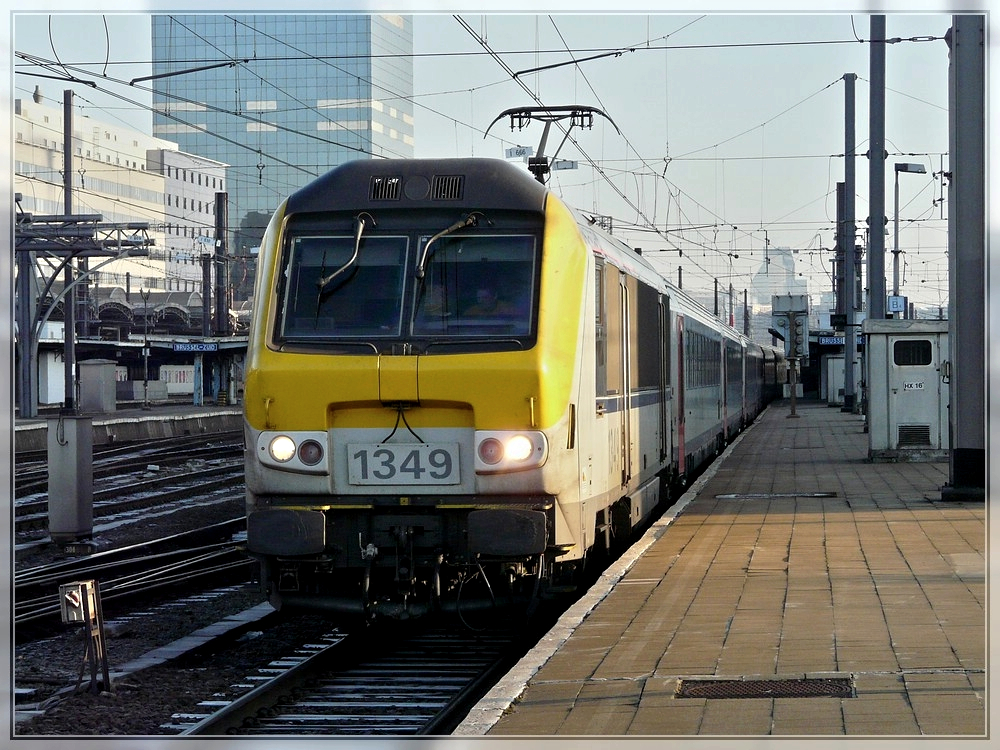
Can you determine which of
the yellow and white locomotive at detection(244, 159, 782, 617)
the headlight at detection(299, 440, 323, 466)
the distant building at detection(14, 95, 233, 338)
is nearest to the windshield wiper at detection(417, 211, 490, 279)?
the yellow and white locomotive at detection(244, 159, 782, 617)

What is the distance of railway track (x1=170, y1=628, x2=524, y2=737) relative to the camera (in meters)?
7.36

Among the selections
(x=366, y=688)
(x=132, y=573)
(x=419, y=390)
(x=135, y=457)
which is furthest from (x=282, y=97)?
(x=366, y=688)

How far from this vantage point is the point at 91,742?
5906 mm

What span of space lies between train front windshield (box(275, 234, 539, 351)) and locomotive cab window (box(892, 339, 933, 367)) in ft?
47.5

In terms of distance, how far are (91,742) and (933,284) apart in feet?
223

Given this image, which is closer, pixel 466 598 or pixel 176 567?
pixel 466 598

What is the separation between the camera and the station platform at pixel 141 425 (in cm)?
3017

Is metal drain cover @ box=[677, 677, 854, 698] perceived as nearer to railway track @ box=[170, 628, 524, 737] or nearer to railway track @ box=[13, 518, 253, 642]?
railway track @ box=[170, 628, 524, 737]

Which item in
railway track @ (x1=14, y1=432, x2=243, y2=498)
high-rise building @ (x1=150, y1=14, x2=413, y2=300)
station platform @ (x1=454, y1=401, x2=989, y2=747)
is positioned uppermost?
high-rise building @ (x1=150, y1=14, x2=413, y2=300)

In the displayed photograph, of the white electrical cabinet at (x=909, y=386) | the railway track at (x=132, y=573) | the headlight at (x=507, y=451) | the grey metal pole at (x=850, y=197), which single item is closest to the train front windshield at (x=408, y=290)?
the headlight at (x=507, y=451)

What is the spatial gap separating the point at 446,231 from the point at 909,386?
48.8 feet

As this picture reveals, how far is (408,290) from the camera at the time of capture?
28.0ft

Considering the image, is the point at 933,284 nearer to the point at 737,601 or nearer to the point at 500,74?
the point at 500,74

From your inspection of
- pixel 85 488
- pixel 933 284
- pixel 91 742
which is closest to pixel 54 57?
pixel 85 488
